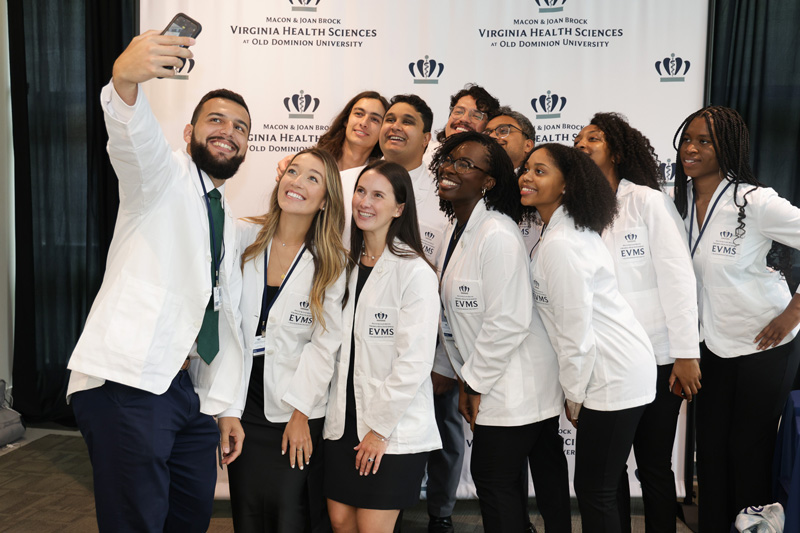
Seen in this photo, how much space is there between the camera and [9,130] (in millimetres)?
5168

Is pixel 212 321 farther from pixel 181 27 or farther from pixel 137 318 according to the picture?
pixel 181 27

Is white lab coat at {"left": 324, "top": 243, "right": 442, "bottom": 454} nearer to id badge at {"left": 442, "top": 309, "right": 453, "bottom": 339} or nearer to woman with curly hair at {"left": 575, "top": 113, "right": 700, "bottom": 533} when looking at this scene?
id badge at {"left": 442, "top": 309, "right": 453, "bottom": 339}

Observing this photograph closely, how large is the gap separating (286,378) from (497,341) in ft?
2.57

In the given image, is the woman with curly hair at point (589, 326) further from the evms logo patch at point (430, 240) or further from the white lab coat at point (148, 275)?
the white lab coat at point (148, 275)

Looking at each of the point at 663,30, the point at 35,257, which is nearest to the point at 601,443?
the point at 663,30

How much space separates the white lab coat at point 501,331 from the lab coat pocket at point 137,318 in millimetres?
1115

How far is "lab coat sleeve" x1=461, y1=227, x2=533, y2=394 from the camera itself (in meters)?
2.49

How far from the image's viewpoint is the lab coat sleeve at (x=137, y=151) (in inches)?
71.0

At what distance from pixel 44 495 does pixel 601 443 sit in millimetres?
3150

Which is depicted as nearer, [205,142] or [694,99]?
[205,142]

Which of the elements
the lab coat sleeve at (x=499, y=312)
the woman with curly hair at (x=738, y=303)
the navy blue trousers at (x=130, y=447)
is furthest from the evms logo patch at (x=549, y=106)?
the navy blue trousers at (x=130, y=447)

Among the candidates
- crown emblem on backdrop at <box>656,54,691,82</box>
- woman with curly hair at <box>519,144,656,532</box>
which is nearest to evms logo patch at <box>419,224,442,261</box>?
woman with curly hair at <box>519,144,656,532</box>

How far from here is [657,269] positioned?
2.79 m

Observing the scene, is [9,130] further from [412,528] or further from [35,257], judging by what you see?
[412,528]
